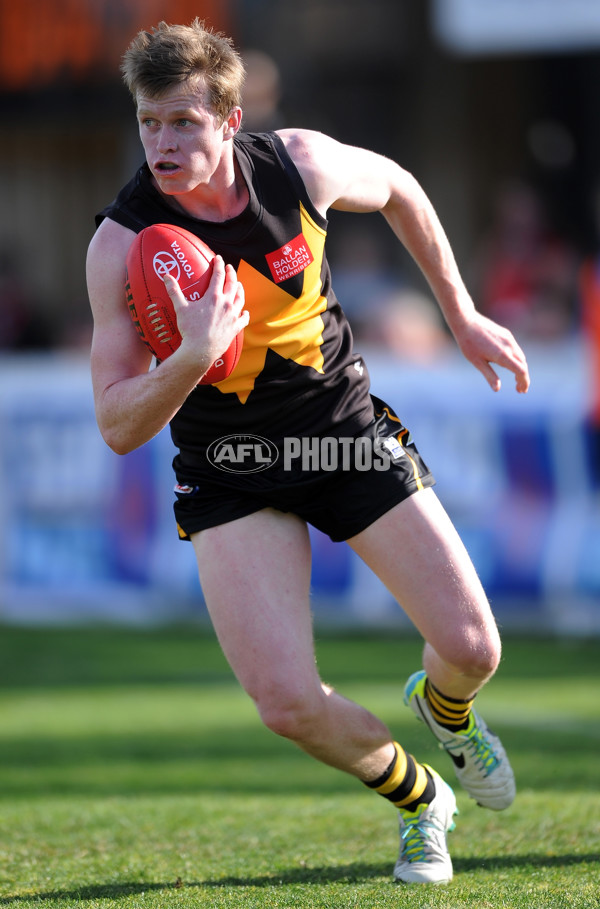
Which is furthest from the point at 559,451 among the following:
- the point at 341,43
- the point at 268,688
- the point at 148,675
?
the point at 341,43

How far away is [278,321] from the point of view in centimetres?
407

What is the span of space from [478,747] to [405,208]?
187cm

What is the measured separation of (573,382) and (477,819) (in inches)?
182

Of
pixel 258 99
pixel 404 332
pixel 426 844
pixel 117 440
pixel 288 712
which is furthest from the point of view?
pixel 404 332

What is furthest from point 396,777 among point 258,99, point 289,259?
point 258,99

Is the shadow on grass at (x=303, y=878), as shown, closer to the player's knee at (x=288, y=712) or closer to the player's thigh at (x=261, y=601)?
the player's knee at (x=288, y=712)

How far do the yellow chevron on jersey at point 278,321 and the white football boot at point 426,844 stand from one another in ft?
4.89

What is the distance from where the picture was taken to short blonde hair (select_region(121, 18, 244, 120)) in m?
3.73

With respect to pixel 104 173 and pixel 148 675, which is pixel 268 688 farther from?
pixel 104 173

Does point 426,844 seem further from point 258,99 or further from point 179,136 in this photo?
point 258,99

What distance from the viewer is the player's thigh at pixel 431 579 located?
13.4 ft

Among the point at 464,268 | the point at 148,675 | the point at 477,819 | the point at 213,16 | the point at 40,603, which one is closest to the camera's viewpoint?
the point at 477,819

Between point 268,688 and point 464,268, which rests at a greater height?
point 464,268

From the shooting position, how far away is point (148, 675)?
8227 mm
